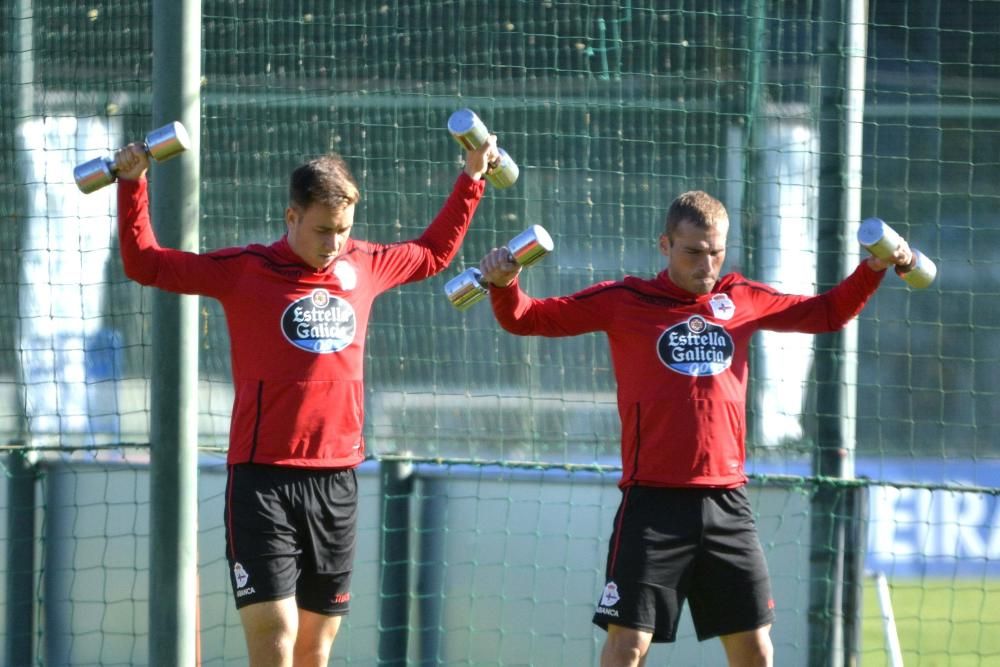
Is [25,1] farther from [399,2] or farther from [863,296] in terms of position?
[863,296]

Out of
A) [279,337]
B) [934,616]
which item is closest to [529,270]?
[279,337]

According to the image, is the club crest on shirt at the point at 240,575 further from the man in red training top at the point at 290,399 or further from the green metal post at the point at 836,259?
the green metal post at the point at 836,259

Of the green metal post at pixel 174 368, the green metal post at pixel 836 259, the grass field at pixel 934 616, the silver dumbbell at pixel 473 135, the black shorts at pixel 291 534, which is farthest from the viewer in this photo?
the grass field at pixel 934 616

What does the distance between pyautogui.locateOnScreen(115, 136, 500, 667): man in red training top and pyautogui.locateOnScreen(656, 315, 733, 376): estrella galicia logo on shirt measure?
0.92 m

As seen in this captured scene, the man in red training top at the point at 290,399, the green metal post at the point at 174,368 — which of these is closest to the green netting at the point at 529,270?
the green metal post at the point at 174,368

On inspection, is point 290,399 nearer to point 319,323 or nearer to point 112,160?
point 319,323

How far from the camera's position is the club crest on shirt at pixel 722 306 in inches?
169

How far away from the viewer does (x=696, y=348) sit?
4.21 metres

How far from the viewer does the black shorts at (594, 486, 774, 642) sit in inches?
159

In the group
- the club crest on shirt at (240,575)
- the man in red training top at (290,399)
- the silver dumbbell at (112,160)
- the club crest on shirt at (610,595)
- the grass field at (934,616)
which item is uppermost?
the silver dumbbell at (112,160)

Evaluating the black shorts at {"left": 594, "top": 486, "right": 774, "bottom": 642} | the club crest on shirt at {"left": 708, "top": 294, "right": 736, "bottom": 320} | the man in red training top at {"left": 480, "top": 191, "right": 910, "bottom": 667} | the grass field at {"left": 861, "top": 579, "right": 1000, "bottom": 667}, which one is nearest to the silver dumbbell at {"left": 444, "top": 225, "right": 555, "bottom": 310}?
the man in red training top at {"left": 480, "top": 191, "right": 910, "bottom": 667}

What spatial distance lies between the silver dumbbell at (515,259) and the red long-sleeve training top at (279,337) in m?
0.33

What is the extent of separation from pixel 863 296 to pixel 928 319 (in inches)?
53.0

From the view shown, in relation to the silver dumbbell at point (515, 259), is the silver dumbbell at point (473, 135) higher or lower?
higher
